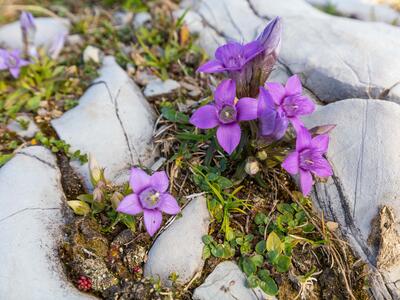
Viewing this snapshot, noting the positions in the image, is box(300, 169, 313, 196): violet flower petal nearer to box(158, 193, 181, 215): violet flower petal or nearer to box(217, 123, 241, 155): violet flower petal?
box(217, 123, 241, 155): violet flower petal

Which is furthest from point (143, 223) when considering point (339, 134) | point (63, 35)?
point (63, 35)

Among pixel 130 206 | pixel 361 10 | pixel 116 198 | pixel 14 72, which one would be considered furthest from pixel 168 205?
pixel 361 10

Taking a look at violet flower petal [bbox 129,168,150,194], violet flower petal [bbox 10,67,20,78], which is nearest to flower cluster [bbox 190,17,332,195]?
violet flower petal [bbox 129,168,150,194]

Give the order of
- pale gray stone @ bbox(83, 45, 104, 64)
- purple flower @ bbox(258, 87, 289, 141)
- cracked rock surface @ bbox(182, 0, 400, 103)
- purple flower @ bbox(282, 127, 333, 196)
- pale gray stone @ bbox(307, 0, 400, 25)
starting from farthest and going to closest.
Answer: pale gray stone @ bbox(307, 0, 400, 25), pale gray stone @ bbox(83, 45, 104, 64), cracked rock surface @ bbox(182, 0, 400, 103), purple flower @ bbox(282, 127, 333, 196), purple flower @ bbox(258, 87, 289, 141)

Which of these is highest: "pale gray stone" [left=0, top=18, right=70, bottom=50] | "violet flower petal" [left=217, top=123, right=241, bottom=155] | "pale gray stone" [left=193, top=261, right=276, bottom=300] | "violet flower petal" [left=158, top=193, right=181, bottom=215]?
"violet flower petal" [left=217, top=123, right=241, bottom=155]

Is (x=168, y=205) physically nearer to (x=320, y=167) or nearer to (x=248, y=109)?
(x=248, y=109)
